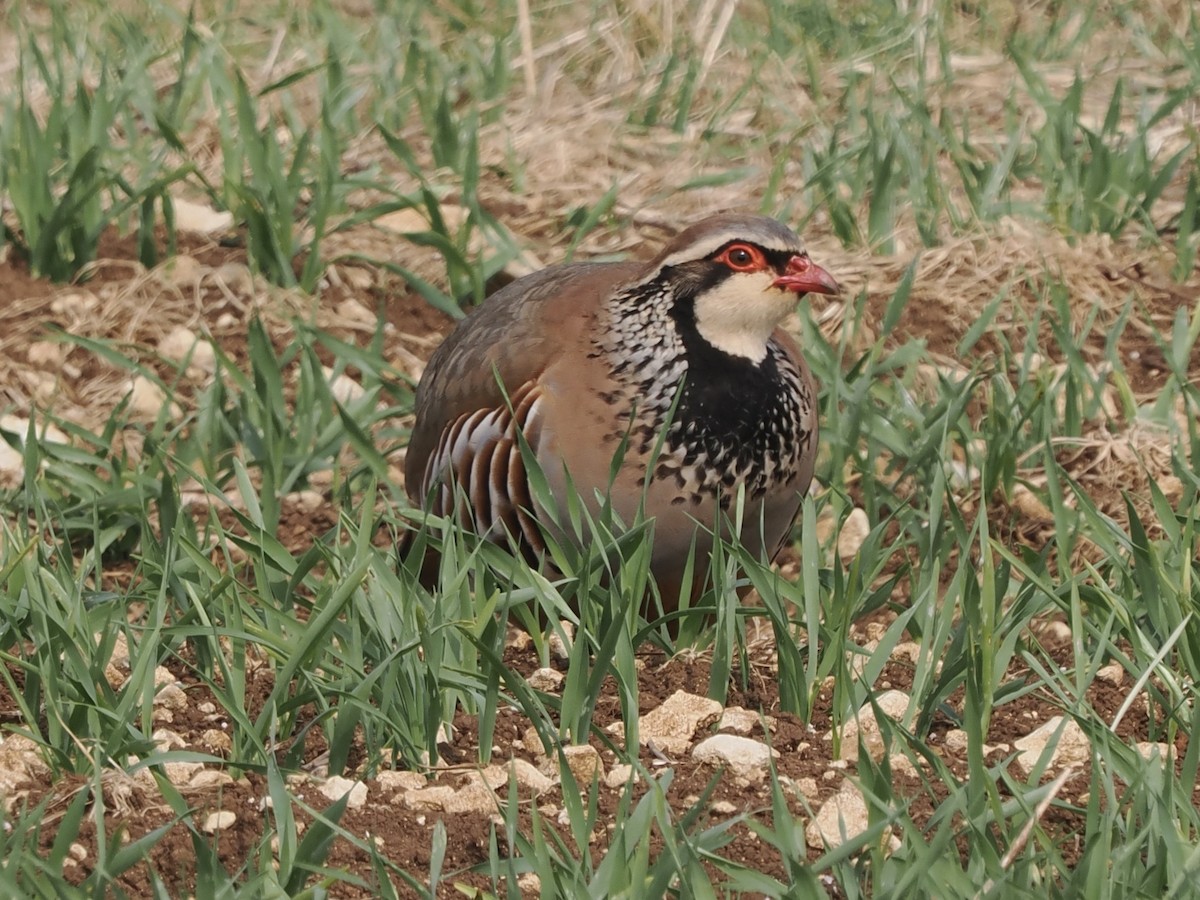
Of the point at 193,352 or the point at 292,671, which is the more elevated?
the point at 292,671

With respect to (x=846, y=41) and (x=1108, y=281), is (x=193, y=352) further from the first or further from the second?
(x=846, y=41)

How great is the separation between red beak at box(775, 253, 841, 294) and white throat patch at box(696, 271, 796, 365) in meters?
0.02

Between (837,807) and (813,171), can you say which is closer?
(837,807)

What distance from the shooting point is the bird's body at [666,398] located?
11.0 ft

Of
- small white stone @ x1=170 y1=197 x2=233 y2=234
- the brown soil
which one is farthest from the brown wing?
small white stone @ x1=170 y1=197 x2=233 y2=234

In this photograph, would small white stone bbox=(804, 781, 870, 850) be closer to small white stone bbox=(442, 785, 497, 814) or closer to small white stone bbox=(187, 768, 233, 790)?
small white stone bbox=(442, 785, 497, 814)

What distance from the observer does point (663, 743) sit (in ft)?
8.15

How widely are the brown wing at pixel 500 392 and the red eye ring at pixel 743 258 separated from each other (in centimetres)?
22

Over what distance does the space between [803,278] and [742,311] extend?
0.13 metres

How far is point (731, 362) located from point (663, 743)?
1145mm

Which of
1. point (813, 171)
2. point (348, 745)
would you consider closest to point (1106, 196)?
point (813, 171)

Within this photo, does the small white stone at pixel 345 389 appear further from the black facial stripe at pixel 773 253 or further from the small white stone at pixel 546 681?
the small white stone at pixel 546 681

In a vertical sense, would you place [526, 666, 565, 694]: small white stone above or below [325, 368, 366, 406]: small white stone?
above

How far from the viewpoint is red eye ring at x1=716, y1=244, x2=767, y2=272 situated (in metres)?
3.45
